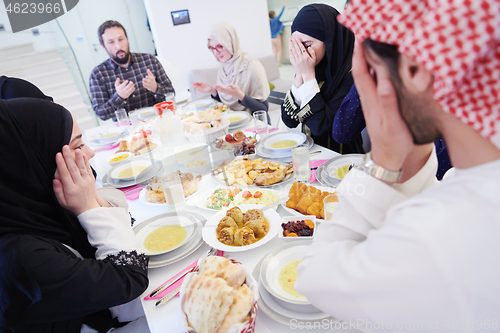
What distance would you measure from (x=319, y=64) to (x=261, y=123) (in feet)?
2.01

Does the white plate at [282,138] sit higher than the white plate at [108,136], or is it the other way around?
the white plate at [108,136]

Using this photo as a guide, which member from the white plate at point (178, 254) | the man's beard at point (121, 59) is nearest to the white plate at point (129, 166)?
the white plate at point (178, 254)

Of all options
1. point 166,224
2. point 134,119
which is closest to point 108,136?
point 134,119

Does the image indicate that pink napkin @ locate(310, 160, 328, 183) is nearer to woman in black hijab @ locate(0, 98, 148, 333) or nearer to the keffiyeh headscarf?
woman in black hijab @ locate(0, 98, 148, 333)

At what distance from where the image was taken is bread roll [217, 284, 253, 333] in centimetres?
77

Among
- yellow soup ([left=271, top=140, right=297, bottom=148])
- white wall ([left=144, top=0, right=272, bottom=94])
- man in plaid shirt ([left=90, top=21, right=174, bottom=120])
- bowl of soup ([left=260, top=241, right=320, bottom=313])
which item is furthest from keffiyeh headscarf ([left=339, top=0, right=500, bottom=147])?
white wall ([left=144, top=0, right=272, bottom=94])

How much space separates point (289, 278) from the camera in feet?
3.14

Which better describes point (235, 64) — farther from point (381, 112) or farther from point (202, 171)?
point (381, 112)

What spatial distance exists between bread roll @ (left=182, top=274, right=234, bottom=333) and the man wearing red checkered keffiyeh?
267 millimetres

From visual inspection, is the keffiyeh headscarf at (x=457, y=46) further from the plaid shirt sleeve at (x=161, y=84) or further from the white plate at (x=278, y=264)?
the plaid shirt sleeve at (x=161, y=84)

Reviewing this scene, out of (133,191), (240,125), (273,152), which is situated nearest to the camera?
(133,191)

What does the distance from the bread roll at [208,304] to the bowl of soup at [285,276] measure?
16cm

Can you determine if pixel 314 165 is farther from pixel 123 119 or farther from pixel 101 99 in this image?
pixel 101 99

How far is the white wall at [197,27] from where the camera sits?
5504 millimetres
